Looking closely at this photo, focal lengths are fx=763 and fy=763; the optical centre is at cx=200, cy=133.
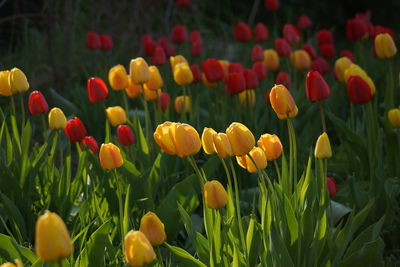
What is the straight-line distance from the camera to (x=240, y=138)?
1884mm

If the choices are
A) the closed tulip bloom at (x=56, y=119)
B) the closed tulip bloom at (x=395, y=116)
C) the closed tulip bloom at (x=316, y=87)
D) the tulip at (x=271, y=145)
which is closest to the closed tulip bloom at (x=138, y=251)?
the tulip at (x=271, y=145)

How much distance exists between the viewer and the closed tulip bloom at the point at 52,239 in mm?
1299

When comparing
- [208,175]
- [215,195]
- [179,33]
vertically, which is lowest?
[208,175]

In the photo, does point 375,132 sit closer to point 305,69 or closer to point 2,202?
point 305,69

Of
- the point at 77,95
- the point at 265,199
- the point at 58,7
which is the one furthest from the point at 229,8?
the point at 265,199

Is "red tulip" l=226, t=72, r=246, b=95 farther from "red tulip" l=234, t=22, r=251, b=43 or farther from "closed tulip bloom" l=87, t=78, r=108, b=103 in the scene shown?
"red tulip" l=234, t=22, r=251, b=43

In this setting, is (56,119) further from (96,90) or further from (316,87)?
(316,87)

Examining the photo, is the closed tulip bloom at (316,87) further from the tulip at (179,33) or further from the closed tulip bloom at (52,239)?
the tulip at (179,33)

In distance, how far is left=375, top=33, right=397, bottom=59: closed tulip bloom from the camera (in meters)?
3.06

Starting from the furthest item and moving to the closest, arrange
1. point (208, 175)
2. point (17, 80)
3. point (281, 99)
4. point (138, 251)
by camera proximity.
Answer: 1. point (208, 175)
2. point (17, 80)
3. point (281, 99)
4. point (138, 251)

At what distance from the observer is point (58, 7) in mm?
5250

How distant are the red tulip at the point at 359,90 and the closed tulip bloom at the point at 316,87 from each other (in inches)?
13.6

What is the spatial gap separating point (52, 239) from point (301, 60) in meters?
2.81

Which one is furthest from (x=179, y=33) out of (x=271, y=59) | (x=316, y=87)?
(x=316, y=87)
